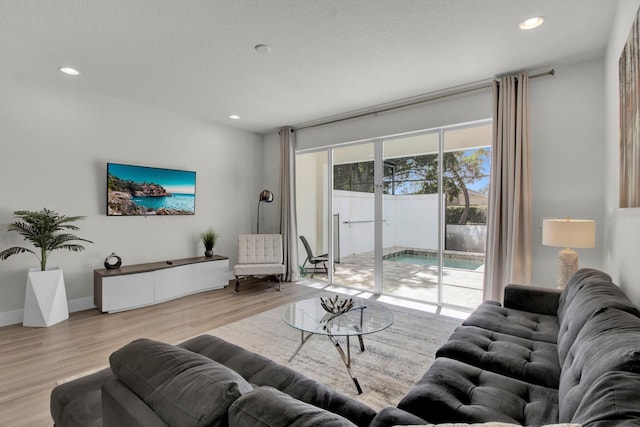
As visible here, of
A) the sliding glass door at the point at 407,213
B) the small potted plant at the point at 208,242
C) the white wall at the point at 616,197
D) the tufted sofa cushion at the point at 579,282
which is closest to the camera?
the white wall at the point at 616,197

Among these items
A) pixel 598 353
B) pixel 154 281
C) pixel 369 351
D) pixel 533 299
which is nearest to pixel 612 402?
pixel 598 353

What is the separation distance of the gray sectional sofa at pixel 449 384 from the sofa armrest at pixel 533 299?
0.59ft

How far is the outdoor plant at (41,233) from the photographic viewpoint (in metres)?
3.34

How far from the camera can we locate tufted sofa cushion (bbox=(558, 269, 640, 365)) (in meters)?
1.49

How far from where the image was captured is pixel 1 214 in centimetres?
339

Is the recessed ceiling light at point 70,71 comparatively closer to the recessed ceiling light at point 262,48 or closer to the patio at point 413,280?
the recessed ceiling light at point 262,48

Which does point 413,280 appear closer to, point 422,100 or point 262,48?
point 422,100

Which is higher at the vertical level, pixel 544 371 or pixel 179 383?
pixel 179 383

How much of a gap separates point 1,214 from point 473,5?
196 inches

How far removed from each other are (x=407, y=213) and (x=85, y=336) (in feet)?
13.3

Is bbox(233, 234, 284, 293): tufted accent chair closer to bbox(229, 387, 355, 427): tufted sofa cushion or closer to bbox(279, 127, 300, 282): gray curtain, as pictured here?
bbox(279, 127, 300, 282): gray curtain

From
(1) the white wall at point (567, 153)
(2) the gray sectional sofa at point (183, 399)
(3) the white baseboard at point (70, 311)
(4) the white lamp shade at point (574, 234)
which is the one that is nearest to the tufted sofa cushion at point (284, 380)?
(2) the gray sectional sofa at point (183, 399)

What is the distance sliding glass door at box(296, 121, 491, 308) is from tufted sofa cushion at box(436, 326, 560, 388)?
6.79ft

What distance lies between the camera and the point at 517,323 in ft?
7.35
